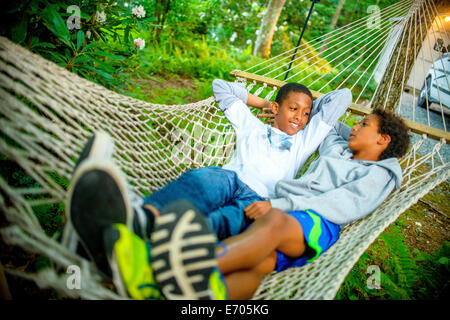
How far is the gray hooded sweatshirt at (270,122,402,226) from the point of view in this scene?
1.12 meters

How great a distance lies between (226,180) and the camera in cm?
125

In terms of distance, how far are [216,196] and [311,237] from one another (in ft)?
1.40

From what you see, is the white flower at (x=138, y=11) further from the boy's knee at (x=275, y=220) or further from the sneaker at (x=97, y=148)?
the boy's knee at (x=275, y=220)

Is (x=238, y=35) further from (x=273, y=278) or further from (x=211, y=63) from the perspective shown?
(x=273, y=278)

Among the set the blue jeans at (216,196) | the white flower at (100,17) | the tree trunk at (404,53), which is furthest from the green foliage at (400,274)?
the white flower at (100,17)

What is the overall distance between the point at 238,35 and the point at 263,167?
22.3ft

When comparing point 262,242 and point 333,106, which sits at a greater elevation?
point 333,106

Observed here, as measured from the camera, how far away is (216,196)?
3.84 feet

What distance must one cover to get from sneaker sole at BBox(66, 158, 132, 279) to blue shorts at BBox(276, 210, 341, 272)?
0.65 meters

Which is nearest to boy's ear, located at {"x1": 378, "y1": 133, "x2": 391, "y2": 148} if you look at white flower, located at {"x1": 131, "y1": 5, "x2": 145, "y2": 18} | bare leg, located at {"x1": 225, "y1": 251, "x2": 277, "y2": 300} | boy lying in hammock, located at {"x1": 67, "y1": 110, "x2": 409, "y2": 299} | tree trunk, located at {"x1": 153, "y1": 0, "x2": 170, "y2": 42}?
boy lying in hammock, located at {"x1": 67, "y1": 110, "x2": 409, "y2": 299}

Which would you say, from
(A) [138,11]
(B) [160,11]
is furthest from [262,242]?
(B) [160,11]

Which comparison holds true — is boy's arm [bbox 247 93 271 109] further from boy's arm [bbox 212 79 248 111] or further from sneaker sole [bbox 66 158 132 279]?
sneaker sole [bbox 66 158 132 279]

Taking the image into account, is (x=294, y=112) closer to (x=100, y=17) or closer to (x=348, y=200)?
(x=348, y=200)
